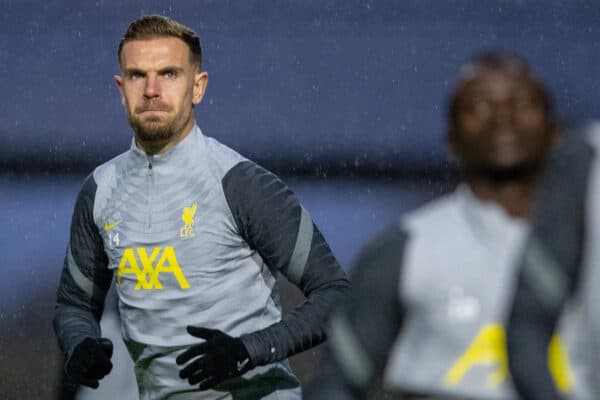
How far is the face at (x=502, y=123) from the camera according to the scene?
2043 millimetres

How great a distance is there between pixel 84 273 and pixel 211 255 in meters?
0.40

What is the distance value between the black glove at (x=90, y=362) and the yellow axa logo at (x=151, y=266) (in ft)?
0.53

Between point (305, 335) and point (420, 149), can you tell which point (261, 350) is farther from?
point (420, 149)

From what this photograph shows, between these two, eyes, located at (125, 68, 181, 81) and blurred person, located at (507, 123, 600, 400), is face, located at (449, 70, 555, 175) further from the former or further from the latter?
eyes, located at (125, 68, 181, 81)

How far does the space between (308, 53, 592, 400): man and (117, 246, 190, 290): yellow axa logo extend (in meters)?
1.22

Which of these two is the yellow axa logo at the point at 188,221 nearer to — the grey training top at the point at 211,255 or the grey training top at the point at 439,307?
the grey training top at the point at 211,255

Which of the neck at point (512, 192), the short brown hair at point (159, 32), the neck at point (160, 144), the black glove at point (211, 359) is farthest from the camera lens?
the short brown hair at point (159, 32)

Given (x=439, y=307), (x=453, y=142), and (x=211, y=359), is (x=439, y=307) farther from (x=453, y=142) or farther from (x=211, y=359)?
(x=211, y=359)

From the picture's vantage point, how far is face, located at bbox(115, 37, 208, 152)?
3.44 meters

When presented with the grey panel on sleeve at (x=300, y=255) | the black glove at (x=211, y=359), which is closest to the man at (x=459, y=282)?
the black glove at (x=211, y=359)

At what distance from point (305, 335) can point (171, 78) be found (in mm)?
738

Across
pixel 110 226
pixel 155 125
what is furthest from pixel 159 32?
pixel 110 226

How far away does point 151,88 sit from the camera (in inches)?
136

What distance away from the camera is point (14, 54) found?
607cm
